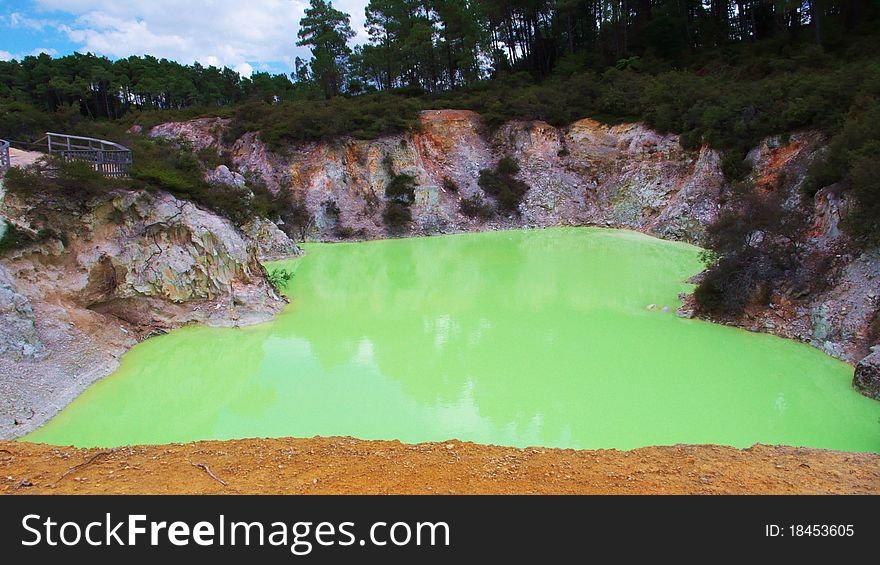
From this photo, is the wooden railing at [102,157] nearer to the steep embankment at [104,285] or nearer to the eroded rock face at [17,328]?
the steep embankment at [104,285]

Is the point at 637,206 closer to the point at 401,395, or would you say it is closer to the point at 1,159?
the point at 401,395

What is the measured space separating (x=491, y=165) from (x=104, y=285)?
26355 mm

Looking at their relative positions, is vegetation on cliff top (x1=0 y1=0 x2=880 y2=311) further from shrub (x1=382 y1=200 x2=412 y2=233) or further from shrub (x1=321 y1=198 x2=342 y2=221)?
shrub (x1=321 y1=198 x2=342 y2=221)

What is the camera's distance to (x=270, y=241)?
1063 inches

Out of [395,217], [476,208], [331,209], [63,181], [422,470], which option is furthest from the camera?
[476,208]

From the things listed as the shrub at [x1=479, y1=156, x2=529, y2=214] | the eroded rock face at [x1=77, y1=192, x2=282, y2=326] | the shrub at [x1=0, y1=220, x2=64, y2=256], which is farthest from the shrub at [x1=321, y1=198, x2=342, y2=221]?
the shrub at [x1=0, y1=220, x2=64, y2=256]

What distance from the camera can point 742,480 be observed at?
6.48m

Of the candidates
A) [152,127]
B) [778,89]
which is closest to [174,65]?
[152,127]

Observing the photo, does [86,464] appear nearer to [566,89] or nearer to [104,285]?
[104,285]

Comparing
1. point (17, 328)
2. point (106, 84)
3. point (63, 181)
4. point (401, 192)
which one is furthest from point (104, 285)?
point (106, 84)

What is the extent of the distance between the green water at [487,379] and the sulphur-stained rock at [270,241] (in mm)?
8388

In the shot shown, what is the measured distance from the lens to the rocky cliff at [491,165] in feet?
99.2

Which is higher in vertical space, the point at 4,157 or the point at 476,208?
the point at 4,157
